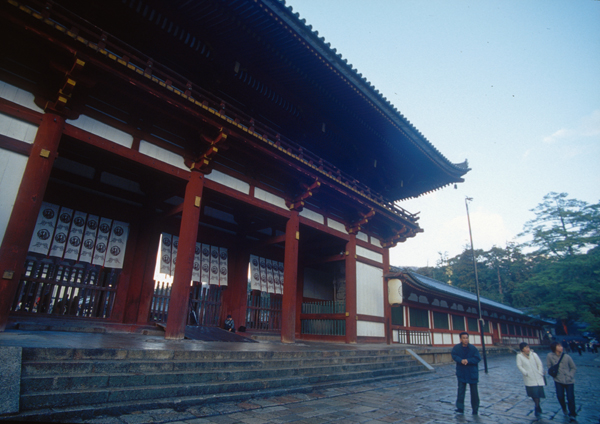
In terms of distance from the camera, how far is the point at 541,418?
5164 mm

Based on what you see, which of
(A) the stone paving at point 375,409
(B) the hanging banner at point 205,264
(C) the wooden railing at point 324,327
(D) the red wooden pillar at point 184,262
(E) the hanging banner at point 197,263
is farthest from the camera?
(C) the wooden railing at point 324,327

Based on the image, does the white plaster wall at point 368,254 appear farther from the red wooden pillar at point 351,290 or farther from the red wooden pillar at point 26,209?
the red wooden pillar at point 26,209

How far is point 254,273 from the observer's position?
40.1ft

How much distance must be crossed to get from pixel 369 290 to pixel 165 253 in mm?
8199

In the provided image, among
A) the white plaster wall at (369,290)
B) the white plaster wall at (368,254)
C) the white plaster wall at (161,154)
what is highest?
the white plaster wall at (161,154)

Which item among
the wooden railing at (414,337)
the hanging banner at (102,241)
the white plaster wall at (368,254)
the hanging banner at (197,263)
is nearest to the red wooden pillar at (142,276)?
the hanging banner at (102,241)

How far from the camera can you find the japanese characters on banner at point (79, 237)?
25.7 feet

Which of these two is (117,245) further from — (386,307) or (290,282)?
(386,307)

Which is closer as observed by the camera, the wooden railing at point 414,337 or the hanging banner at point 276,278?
the hanging banner at point 276,278

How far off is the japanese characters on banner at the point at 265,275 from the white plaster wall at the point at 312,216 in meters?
2.61

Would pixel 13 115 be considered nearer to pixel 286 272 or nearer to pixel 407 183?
pixel 286 272

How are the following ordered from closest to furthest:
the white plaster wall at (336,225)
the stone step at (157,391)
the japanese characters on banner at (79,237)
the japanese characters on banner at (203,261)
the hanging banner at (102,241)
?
1. the stone step at (157,391)
2. the japanese characters on banner at (79,237)
3. the hanging banner at (102,241)
4. the japanese characters on banner at (203,261)
5. the white plaster wall at (336,225)

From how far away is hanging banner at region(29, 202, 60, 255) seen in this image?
765 centimetres

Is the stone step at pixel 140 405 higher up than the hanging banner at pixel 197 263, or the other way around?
the hanging banner at pixel 197 263
